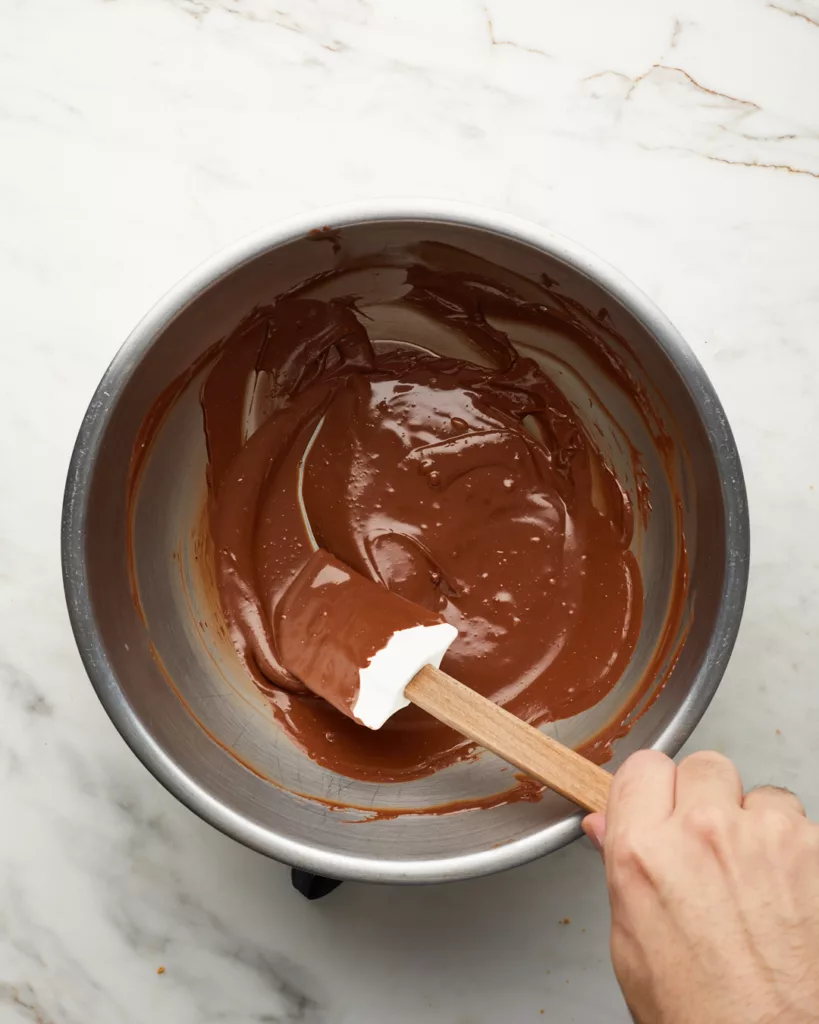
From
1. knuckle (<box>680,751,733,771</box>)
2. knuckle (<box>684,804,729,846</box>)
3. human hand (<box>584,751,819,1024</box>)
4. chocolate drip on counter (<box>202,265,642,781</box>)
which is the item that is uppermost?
chocolate drip on counter (<box>202,265,642,781</box>)

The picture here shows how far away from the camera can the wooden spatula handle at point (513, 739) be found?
141cm

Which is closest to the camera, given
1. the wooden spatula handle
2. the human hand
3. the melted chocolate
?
the human hand

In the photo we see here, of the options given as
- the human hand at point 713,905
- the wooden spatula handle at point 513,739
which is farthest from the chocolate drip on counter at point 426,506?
the human hand at point 713,905

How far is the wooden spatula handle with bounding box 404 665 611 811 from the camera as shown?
4.61 ft

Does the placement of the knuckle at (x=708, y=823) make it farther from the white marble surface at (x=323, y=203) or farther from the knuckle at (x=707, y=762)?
the white marble surface at (x=323, y=203)

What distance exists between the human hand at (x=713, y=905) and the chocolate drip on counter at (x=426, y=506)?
1.56 ft

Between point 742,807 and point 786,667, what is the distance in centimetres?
69

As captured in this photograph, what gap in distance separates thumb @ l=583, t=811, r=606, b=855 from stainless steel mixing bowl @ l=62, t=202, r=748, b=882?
2 centimetres

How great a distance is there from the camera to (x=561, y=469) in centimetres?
191

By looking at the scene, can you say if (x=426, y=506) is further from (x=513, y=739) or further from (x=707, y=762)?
(x=707, y=762)

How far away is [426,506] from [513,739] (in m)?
0.61

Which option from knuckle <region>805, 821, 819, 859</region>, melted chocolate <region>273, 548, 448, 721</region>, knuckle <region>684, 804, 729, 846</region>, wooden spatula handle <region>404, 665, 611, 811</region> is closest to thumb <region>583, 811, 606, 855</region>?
wooden spatula handle <region>404, 665, 611, 811</region>

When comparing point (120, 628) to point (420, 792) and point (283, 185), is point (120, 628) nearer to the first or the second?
point (420, 792)

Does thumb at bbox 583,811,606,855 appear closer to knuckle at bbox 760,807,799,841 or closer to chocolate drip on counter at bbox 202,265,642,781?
knuckle at bbox 760,807,799,841
